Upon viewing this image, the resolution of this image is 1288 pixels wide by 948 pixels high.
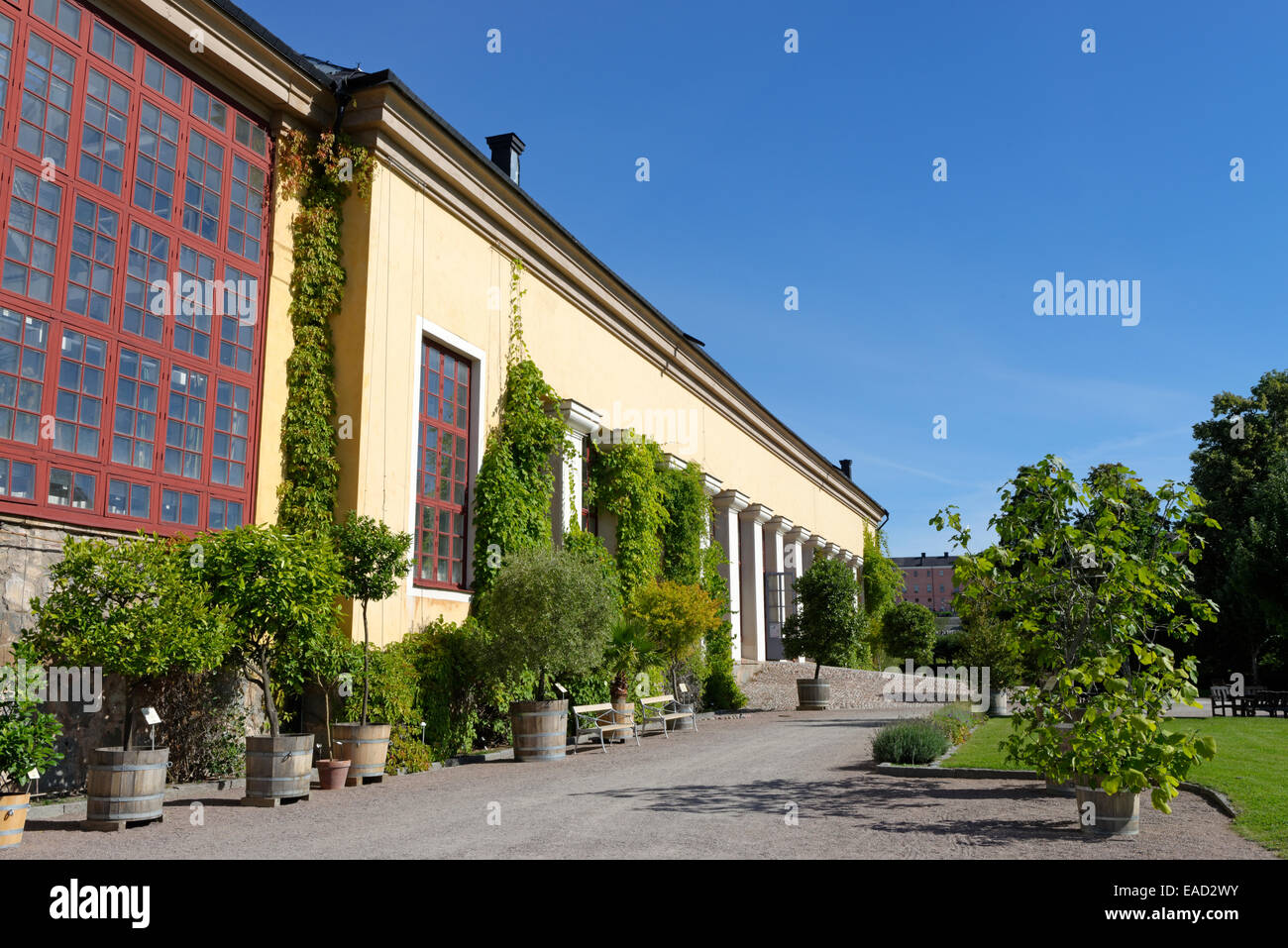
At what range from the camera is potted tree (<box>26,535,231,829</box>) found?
30.0ft

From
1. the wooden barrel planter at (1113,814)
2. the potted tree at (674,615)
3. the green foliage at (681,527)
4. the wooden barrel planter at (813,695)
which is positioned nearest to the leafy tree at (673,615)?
the potted tree at (674,615)

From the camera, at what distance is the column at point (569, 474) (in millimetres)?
20359

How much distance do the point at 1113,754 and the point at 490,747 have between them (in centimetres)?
1116

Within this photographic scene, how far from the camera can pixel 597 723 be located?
17297 mm

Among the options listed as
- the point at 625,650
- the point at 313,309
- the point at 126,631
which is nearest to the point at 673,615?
the point at 625,650

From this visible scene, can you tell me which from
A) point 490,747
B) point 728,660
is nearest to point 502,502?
point 490,747

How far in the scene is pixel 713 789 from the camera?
11.1 meters

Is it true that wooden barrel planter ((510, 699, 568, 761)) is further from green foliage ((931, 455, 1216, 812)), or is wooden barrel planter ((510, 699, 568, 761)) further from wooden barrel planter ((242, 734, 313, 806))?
green foliage ((931, 455, 1216, 812))

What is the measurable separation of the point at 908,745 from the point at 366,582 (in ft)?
25.0

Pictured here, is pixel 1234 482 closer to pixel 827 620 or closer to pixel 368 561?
pixel 827 620

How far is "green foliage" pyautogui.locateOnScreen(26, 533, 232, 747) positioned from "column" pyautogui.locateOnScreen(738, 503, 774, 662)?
2547 cm

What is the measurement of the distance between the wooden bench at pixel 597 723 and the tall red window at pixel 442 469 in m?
3.24

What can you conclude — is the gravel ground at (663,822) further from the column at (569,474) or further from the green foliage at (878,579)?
the green foliage at (878,579)

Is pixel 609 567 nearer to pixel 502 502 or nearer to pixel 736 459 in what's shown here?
pixel 502 502
